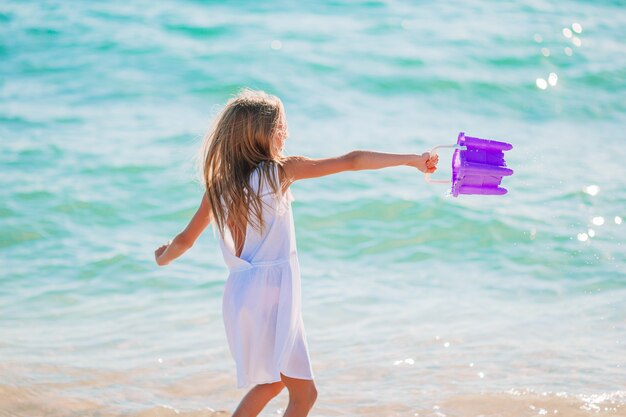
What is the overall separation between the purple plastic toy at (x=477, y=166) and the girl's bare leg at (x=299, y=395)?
927mm

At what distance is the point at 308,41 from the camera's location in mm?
11641

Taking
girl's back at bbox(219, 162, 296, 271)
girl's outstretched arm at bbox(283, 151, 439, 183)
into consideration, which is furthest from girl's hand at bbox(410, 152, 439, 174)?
girl's back at bbox(219, 162, 296, 271)

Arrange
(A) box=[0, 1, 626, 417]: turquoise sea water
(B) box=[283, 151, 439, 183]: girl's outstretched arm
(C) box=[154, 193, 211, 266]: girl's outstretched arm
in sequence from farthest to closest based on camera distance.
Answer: (A) box=[0, 1, 626, 417]: turquoise sea water
(C) box=[154, 193, 211, 266]: girl's outstretched arm
(B) box=[283, 151, 439, 183]: girl's outstretched arm

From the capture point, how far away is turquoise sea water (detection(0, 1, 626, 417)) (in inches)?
195

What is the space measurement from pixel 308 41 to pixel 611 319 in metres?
6.89

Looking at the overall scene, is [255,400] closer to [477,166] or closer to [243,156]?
[243,156]

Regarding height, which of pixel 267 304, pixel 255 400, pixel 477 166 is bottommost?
pixel 255 400

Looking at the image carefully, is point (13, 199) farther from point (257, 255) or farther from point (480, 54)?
point (480, 54)

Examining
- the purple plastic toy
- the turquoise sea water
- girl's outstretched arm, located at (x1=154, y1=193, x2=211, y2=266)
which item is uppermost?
the purple plastic toy

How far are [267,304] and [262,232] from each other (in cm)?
28

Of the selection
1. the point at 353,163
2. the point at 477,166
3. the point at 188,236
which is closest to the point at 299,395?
the point at 188,236

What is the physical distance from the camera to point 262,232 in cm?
343

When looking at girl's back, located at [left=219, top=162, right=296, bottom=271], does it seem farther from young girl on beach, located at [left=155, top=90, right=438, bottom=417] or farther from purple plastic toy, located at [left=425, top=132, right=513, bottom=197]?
purple plastic toy, located at [left=425, top=132, right=513, bottom=197]

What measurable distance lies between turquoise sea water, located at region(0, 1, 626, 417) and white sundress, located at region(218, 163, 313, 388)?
1157 mm
